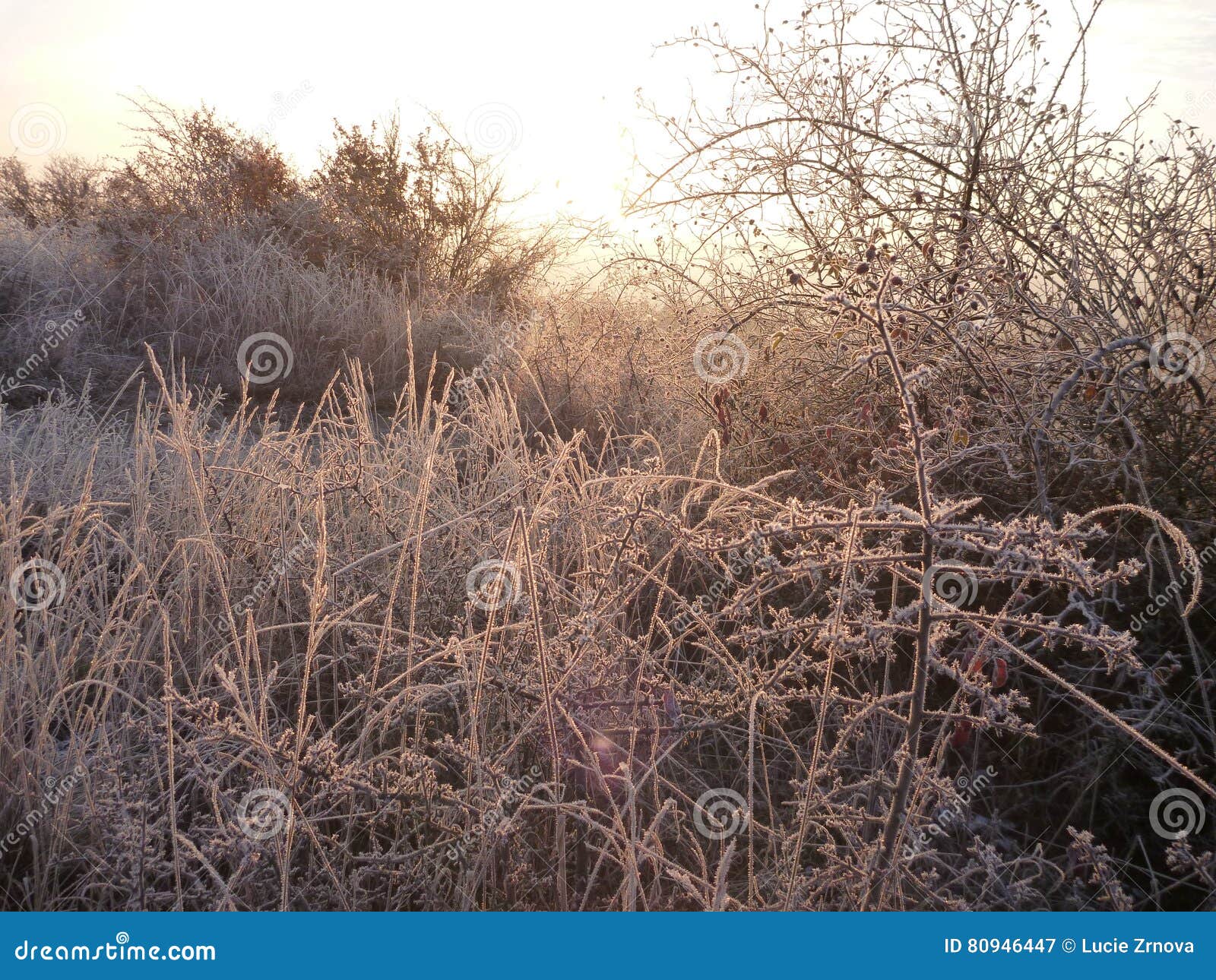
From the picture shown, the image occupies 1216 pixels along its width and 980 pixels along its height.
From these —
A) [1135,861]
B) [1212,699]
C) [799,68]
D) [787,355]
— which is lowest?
[1135,861]

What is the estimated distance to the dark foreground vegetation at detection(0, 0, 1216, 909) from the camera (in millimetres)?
1562

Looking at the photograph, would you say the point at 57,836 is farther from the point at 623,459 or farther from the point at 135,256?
the point at 135,256

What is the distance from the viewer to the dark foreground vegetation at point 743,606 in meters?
1.56

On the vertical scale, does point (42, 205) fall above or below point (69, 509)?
above

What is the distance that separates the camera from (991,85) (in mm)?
2875

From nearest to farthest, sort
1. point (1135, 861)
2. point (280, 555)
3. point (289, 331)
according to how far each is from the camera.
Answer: point (1135, 861), point (280, 555), point (289, 331)

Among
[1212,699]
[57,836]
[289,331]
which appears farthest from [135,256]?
[1212,699]

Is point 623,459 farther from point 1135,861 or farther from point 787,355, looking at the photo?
point 1135,861

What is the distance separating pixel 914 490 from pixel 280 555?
68.6 inches

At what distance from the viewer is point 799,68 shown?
120 inches

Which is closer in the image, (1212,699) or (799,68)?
(1212,699)

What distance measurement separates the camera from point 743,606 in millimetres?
1235

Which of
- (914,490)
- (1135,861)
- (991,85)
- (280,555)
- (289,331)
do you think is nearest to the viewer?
(1135,861)

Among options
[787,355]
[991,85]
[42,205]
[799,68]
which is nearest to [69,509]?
[787,355]
